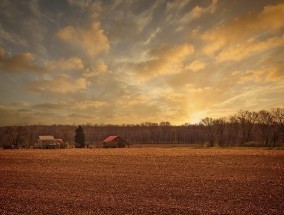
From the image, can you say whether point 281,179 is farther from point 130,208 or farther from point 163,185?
point 130,208

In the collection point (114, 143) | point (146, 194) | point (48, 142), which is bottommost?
point (146, 194)

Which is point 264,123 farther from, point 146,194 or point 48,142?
point 146,194

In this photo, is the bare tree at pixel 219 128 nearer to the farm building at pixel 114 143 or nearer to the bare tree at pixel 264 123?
the bare tree at pixel 264 123

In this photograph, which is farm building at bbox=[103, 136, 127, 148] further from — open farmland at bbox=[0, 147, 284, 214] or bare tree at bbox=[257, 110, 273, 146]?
open farmland at bbox=[0, 147, 284, 214]

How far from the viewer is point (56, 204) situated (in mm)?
14859

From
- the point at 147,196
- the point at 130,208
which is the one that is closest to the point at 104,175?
the point at 147,196

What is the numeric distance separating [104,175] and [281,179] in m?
14.8

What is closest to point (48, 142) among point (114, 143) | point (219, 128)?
point (114, 143)

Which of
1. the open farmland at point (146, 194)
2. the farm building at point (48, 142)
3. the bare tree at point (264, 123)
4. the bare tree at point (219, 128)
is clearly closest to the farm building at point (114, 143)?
the farm building at point (48, 142)

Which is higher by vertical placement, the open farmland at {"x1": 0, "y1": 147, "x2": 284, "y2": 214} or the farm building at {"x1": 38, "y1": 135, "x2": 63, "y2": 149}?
the farm building at {"x1": 38, "y1": 135, "x2": 63, "y2": 149}

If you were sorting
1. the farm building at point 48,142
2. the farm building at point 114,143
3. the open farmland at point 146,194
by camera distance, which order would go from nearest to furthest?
the open farmland at point 146,194
the farm building at point 48,142
the farm building at point 114,143

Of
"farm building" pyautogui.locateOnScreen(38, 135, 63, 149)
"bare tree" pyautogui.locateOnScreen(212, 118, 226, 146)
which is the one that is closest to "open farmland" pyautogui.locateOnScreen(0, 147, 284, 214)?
"farm building" pyautogui.locateOnScreen(38, 135, 63, 149)

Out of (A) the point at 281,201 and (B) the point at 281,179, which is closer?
(A) the point at 281,201

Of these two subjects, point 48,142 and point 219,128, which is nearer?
point 48,142
